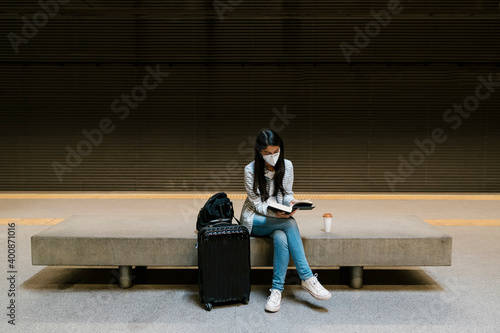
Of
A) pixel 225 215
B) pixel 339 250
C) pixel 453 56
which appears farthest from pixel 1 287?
pixel 453 56

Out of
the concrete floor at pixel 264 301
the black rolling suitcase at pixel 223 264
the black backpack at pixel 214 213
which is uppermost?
the black backpack at pixel 214 213

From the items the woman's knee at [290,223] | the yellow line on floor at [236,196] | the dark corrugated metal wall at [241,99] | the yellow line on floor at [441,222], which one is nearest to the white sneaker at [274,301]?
the woman's knee at [290,223]

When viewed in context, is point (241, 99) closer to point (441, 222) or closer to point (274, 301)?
point (441, 222)

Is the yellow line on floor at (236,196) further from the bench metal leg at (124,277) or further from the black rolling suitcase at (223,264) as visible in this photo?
the black rolling suitcase at (223,264)

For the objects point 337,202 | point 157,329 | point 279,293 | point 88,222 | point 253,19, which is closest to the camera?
point 157,329

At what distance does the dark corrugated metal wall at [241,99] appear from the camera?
30.1 ft

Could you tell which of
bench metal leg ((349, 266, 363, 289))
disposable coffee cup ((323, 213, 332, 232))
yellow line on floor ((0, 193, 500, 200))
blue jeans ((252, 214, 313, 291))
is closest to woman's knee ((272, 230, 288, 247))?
blue jeans ((252, 214, 313, 291))

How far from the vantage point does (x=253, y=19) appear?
918cm

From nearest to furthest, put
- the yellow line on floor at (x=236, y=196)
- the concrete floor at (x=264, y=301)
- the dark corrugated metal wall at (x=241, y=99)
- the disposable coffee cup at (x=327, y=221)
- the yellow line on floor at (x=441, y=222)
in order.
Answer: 1. the concrete floor at (x=264, y=301)
2. the disposable coffee cup at (x=327, y=221)
3. the yellow line on floor at (x=441, y=222)
4. the yellow line on floor at (x=236, y=196)
5. the dark corrugated metal wall at (x=241, y=99)

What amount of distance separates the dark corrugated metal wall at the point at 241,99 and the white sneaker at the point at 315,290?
20.6ft

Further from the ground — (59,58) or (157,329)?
(59,58)

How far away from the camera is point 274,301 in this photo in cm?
312

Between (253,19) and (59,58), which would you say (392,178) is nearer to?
(253,19)

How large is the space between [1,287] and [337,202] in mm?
5900
